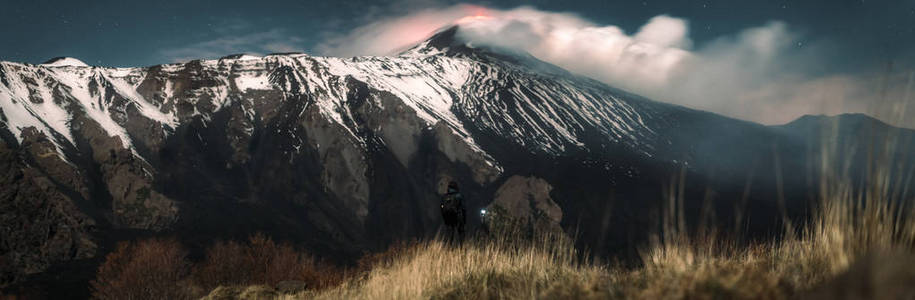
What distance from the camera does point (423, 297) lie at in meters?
6.11

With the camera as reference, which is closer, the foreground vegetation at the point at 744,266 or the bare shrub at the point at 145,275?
the foreground vegetation at the point at 744,266

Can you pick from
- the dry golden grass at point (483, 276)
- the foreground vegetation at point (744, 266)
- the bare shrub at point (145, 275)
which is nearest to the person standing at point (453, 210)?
the foreground vegetation at point (744, 266)

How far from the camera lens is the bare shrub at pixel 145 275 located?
80562mm

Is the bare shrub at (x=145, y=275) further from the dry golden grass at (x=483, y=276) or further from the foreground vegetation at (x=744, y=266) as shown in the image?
the foreground vegetation at (x=744, y=266)

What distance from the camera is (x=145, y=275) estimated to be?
9019 cm

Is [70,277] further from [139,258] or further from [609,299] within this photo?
[609,299]

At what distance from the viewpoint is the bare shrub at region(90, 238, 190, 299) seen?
80562mm

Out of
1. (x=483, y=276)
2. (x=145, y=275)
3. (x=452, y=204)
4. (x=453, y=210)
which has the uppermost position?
(x=452, y=204)

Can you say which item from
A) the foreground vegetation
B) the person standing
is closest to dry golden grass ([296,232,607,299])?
the foreground vegetation

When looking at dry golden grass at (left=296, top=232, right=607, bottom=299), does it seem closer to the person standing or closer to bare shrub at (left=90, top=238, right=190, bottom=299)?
the person standing

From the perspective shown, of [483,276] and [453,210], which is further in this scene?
[453,210]

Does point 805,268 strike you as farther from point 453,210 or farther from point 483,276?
point 453,210

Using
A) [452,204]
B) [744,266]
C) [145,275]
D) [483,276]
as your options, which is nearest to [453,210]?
[452,204]

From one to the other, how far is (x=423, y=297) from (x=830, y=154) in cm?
414
